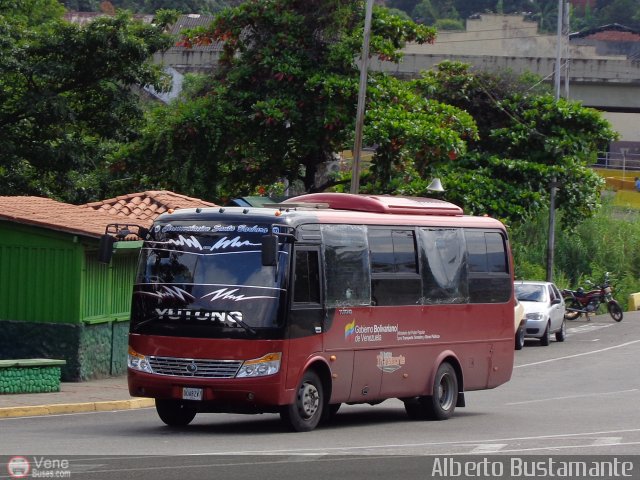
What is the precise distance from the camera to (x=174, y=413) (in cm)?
1591

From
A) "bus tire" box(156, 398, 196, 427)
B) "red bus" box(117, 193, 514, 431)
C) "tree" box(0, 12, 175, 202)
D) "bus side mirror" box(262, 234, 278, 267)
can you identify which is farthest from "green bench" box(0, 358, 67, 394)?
"tree" box(0, 12, 175, 202)

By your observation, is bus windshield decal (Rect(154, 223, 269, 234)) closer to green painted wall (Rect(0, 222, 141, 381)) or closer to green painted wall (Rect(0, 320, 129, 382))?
green painted wall (Rect(0, 222, 141, 381))

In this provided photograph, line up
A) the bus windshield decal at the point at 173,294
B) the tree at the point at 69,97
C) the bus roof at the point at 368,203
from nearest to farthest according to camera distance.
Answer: the bus windshield decal at the point at 173,294 < the bus roof at the point at 368,203 < the tree at the point at 69,97

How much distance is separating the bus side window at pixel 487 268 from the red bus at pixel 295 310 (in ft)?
2.47

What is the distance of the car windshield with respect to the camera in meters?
34.8

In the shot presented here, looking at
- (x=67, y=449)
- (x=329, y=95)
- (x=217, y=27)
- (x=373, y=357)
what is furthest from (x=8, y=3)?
(x=67, y=449)

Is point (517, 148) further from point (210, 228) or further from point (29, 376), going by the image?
point (210, 228)

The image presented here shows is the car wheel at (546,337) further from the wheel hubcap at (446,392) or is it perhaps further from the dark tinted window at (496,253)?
the wheel hubcap at (446,392)

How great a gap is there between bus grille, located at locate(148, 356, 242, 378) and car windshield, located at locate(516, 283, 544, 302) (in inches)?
845

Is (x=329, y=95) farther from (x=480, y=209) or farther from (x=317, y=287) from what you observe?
(x=317, y=287)

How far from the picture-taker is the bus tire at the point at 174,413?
1552 centimetres

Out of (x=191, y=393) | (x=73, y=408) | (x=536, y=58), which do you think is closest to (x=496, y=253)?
(x=191, y=393)

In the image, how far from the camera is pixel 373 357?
16.2 meters

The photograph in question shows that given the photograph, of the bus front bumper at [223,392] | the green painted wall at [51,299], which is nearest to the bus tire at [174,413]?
the bus front bumper at [223,392]
